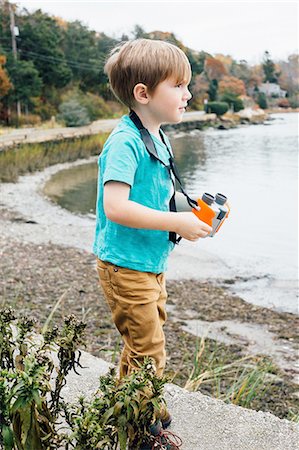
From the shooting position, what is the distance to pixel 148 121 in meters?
2.57

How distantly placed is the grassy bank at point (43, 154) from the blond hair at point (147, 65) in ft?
54.3

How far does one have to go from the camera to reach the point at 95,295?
7293 mm

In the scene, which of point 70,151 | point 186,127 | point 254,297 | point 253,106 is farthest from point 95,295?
point 253,106

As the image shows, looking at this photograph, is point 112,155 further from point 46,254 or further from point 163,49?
point 46,254

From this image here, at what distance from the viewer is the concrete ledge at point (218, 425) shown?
9.04ft

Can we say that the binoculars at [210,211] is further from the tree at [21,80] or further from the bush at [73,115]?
the bush at [73,115]

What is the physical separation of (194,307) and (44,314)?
203 cm

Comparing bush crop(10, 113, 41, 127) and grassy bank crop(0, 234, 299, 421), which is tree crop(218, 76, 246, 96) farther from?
grassy bank crop(0, 234, 299, 421)

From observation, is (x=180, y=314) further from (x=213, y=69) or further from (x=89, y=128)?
(x=213, y=69)

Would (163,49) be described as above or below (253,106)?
above

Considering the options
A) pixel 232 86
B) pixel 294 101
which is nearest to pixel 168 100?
pixel 232 86

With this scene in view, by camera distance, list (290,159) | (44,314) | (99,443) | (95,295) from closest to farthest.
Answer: (99,443), (44,314), (95,295), (290,159)

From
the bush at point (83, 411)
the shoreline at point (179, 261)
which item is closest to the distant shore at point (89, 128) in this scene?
the shoreline at point (179, 261)

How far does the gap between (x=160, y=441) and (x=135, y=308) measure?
0.54m
